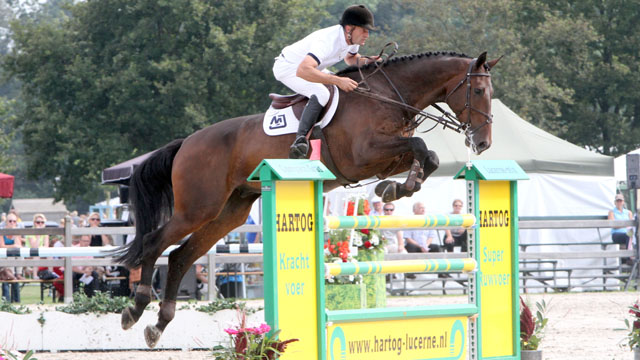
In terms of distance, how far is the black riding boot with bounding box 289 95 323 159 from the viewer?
217 inches

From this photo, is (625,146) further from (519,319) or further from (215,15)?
(519,319)

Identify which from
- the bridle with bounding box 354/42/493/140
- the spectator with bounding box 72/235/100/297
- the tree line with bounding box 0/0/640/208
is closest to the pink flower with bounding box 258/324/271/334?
the bridle with bounding box 354/42/493/140

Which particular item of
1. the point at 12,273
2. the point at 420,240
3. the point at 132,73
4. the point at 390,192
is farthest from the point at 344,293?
the point at 132,73

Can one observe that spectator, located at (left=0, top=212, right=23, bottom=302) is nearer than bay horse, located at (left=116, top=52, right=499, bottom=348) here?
No

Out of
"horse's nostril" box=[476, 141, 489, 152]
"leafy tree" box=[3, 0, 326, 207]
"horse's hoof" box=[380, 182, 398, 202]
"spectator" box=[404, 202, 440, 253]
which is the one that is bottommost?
"spectator" box=[404, 202, 440, 253]

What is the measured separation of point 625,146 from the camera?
2633 cm

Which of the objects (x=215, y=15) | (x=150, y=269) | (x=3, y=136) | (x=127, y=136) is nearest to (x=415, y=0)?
(x=215, y=15)

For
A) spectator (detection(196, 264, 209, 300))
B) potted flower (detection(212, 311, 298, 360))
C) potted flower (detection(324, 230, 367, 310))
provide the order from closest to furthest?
potted flower (detection(212, 311, 298, 360)), potted flower (detection(324, 230, 367, 310)), spectator (detection(196, 264, 209, 300))

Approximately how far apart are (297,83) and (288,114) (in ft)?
0.73

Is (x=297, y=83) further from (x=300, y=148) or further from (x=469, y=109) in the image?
(x=469, y=109)

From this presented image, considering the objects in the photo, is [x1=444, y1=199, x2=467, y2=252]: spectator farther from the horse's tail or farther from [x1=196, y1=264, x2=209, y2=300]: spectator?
the horse's tail

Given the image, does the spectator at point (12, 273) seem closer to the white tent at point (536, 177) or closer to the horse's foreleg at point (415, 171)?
the white tent at point (536, 177)

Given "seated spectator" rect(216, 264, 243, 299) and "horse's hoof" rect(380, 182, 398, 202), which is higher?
"horse's hoof" rect(380, 182, 398, 202)

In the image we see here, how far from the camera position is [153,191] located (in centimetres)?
688
